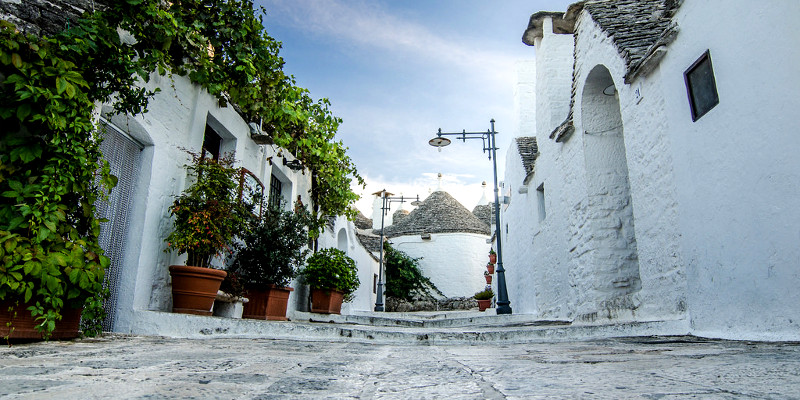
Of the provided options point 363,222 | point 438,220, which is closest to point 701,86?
point 438,220

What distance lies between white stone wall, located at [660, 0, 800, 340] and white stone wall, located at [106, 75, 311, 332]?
190 inches

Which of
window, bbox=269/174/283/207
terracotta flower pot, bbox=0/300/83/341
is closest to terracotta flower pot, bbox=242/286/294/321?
window, bbox=269/174/283/207

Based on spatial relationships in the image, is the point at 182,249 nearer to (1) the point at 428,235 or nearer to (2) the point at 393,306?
(2) the point at 393,306

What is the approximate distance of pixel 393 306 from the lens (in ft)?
77.1

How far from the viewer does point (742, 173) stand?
11.6 feet

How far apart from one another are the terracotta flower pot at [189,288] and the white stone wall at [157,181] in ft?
0.67

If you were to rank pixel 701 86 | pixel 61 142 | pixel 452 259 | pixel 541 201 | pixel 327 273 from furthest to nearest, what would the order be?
pixel 452 259, pixel 541 201, pixel 327 273, pixel 701 86, pixel 61 142

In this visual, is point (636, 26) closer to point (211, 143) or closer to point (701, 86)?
point (701, 86)

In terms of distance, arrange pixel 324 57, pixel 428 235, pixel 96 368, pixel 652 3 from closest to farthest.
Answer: pixel 96 368 → pixel 652 3 → pixel 324 57 → pixel 428 235

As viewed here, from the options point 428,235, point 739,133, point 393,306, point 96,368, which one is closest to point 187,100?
point 96,368

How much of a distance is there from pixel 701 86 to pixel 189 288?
498 centimetres

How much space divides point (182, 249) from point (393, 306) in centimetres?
1945

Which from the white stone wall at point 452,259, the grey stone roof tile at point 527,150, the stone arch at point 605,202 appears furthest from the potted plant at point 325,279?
the white stone wall at point 452,259

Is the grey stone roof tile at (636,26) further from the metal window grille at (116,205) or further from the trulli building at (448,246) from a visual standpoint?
the trulli building at (448,246)
